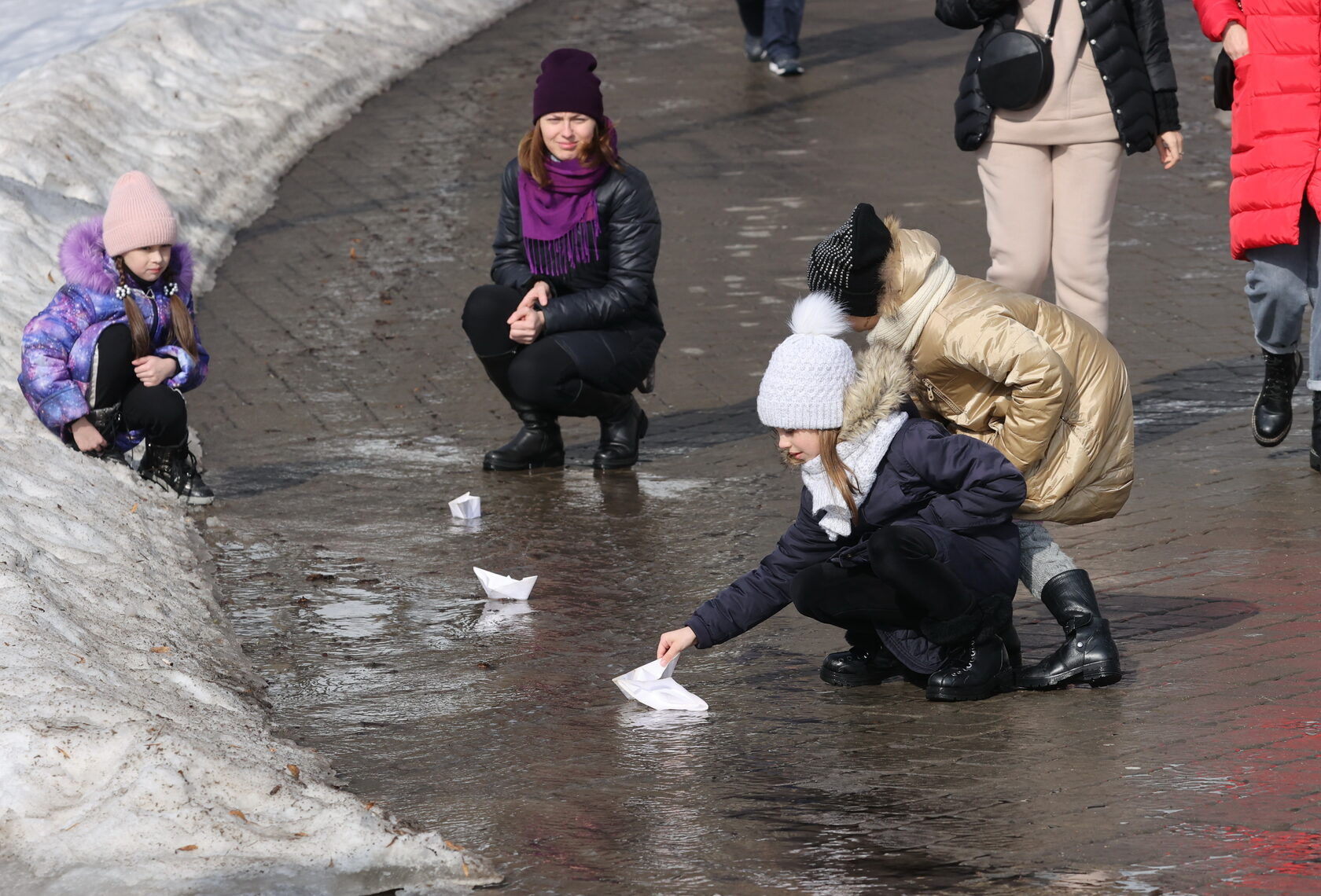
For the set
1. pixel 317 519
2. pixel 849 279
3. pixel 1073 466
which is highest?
pixel 849 279

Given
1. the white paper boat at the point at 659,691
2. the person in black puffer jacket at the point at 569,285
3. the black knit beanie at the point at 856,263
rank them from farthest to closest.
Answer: the person in black puffer jacket at the point at 569,285
the black knit beanie at the point at 856,263
the white paper boat at the point at 659,691

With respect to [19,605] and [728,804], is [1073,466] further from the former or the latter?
[19,605]

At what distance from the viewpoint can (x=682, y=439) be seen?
7.50 m

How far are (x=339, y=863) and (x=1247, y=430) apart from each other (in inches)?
180

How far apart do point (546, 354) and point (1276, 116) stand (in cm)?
270

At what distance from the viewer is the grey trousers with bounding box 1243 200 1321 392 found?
20.5 ft

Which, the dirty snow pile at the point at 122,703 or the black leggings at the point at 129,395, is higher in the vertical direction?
the black leggings at the point at 129,395

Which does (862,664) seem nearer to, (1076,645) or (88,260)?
(1076,645)

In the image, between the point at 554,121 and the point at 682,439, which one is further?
the point at 682,439

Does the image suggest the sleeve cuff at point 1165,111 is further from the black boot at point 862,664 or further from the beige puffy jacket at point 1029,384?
the black boot at point 862,664

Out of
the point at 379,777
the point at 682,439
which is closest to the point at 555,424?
the point at 682,439

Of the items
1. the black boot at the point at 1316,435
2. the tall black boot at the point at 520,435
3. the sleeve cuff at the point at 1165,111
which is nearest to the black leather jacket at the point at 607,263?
the tall black boot at the point at 520,435

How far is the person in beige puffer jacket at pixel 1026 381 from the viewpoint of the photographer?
4.53 metres

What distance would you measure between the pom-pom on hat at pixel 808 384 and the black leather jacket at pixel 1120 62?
2356mm
